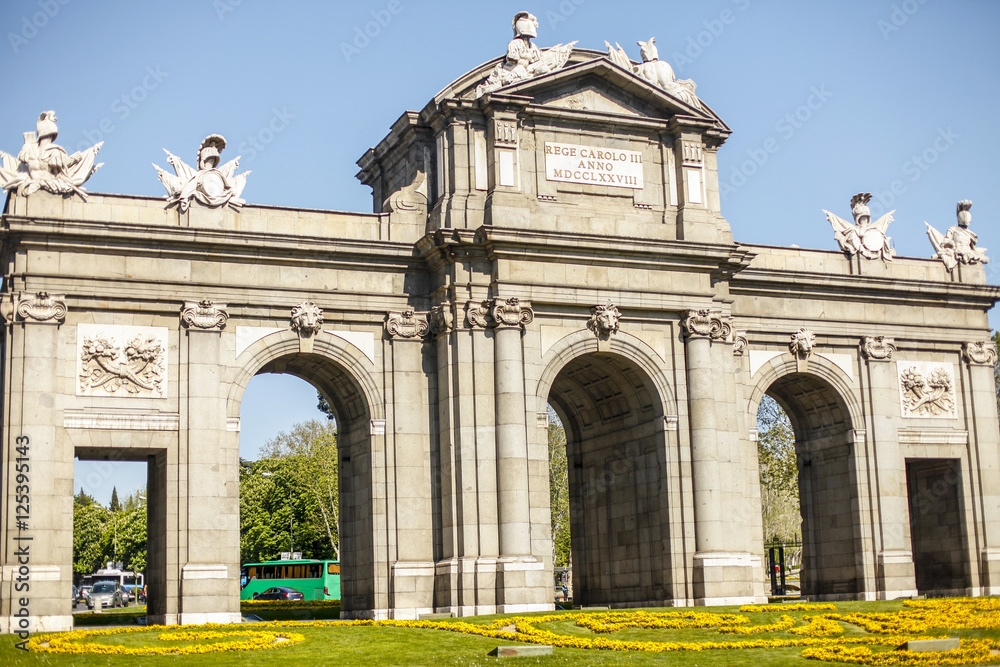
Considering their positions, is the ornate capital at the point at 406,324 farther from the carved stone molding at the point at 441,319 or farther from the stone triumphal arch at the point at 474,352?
the carved stone molding at the point at 441,319

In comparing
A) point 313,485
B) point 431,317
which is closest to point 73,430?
point 431,317

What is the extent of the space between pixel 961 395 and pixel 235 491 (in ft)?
87.8

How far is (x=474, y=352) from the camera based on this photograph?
3775 cm

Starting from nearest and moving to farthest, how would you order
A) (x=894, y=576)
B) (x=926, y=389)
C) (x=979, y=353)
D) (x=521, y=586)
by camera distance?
(x=521, y=586)
(x=894, y=576)
(x=926, y=389)
(x=979, y=353)

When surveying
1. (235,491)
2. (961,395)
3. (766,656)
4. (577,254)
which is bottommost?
(766,656)

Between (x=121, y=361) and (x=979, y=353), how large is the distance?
30680 mm

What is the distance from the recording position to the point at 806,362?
4425 cm

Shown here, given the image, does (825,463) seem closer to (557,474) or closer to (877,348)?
(877,348)

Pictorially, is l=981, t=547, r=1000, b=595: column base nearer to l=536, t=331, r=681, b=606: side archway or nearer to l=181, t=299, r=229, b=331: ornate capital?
l=536, t=331, r=681, b=606: side archway

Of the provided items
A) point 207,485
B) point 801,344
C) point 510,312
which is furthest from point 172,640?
point 801,344

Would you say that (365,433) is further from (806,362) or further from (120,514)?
(120,514)

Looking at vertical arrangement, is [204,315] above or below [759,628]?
above

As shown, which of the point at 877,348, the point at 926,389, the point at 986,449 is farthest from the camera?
the point at 986,449

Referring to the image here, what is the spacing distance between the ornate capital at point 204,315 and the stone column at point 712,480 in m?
14.4
